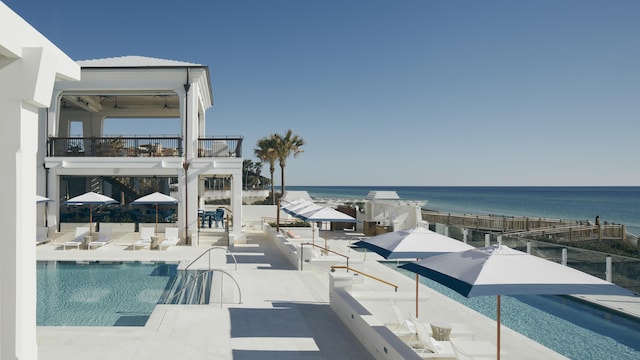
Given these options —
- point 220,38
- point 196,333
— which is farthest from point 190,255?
point 220,38

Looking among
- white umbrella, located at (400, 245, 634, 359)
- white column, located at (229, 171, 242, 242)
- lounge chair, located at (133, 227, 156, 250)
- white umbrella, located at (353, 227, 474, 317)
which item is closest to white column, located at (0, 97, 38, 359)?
white umbrella, located at (400, 245, 634, 359)

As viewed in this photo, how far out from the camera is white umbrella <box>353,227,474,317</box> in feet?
23.8

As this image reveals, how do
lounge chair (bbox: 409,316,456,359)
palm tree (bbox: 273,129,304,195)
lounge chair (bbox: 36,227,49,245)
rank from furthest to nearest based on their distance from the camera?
palm tree (bbox: 273,129,304,195)
lounge chair (bbox: 36,227,49,245)
lounge chair (bbox: 409,316,456,359)

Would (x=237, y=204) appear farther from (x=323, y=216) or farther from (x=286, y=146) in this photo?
(x=286, y=146)

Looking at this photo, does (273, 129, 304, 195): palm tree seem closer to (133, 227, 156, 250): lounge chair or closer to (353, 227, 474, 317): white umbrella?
(133, 227, 156, 250): lounge chair

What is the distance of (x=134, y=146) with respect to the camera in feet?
59.4

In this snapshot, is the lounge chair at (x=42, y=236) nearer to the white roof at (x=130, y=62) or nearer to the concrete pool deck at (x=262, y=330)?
the white roof at (x=130, y=62)

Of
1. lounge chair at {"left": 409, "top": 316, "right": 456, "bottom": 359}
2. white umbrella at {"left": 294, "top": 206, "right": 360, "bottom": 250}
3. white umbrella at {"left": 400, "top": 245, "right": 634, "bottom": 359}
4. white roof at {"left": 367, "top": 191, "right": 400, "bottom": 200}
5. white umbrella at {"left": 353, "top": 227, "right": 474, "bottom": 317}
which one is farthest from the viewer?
white roof at {"left": 367, "top": 191, "right": 400, "bottom": 200}

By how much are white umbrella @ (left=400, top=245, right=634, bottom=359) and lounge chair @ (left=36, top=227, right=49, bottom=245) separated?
17631 millimetres

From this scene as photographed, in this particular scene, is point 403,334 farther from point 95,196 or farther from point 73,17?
point 73,17

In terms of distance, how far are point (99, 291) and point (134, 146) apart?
9.01m

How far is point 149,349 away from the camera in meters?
6.48

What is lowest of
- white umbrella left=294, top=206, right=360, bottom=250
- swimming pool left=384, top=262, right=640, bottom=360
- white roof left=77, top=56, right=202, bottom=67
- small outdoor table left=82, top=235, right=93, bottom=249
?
swimming pool left=384, top=262, right=640, bottom=360

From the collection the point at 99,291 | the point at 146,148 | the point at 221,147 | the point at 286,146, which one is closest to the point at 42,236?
the point at 146,148
